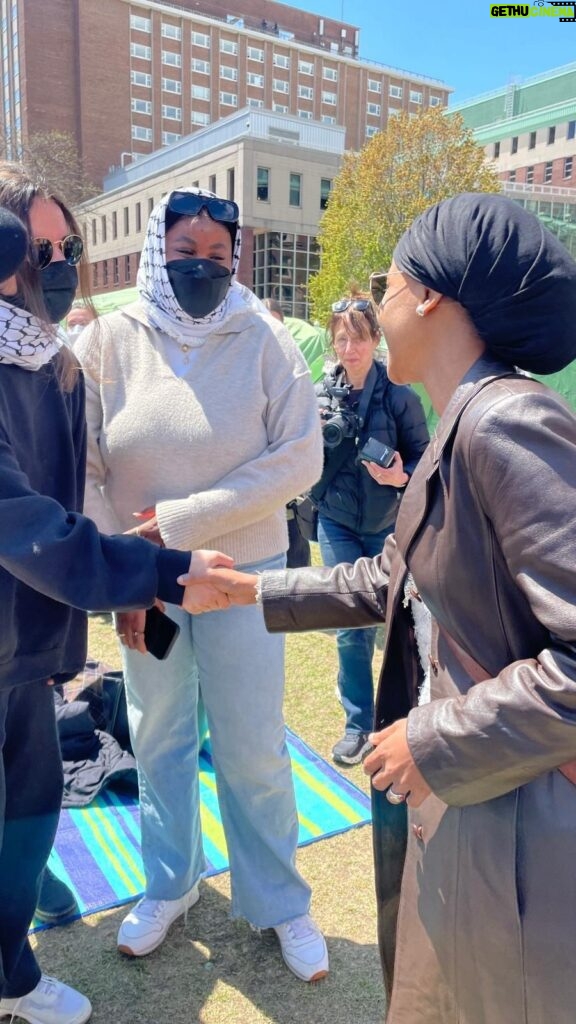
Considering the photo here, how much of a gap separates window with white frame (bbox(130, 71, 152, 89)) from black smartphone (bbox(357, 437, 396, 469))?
7168 cm

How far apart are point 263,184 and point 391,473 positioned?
4671 centimetres

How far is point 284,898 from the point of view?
233 cm

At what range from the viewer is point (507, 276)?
3.78 feet

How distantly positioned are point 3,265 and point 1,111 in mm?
79212

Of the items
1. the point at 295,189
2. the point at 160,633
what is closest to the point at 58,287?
the point at 160,633

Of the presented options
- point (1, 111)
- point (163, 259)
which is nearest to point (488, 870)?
point (163, 259)

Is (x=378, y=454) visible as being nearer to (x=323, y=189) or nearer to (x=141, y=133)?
(x=323, y=189)

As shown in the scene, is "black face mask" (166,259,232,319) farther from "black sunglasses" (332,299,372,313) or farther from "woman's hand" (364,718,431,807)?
"black sunglasses" (332,299,372,313)

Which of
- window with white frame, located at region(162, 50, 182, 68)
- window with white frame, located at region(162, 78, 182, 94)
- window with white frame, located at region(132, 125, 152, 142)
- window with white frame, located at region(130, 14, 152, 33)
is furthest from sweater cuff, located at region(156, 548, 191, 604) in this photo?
window with white frame, located at region(162, 50, 182, 68)

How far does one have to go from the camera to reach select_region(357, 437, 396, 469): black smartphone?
363 cm

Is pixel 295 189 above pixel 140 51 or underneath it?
underneath

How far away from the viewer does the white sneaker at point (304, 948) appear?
2.25 m

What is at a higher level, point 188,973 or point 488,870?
point 488,870

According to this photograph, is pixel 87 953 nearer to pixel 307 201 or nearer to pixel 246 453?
pixel 246 453
